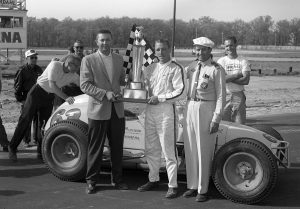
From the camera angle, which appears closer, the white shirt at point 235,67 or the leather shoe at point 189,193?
the leather shoe at point 189,193

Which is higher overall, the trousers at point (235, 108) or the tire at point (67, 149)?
the trousers at point (235, 108)

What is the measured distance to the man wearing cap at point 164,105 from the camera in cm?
532

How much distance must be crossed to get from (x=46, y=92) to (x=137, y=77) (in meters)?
2.36

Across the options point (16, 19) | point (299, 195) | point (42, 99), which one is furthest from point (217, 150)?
point (16, 19)

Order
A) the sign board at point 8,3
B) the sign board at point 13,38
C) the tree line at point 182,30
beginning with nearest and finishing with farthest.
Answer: the sign board at point 13,38 → the sign board at point 8,3 → the tree line at point 182,30

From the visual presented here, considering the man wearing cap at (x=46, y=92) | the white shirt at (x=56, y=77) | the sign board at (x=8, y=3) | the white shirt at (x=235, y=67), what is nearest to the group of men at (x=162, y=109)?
the man wearing cap at (x=46, y=92)

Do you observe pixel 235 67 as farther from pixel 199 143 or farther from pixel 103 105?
pixel 103 105

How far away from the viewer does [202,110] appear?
5.23 metres

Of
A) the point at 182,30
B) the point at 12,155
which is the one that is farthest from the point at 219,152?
the point at 182,30

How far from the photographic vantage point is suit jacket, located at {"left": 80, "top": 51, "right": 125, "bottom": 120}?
17.8 ft

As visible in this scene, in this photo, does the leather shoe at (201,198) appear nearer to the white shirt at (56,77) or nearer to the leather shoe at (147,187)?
the leather shoe at (147,187)

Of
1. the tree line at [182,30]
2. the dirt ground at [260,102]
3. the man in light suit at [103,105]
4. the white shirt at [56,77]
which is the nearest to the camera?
the man in light suit at [103,105]

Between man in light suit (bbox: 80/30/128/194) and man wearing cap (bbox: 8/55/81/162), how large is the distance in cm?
89

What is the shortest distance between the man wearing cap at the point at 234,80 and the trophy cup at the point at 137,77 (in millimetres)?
1578
